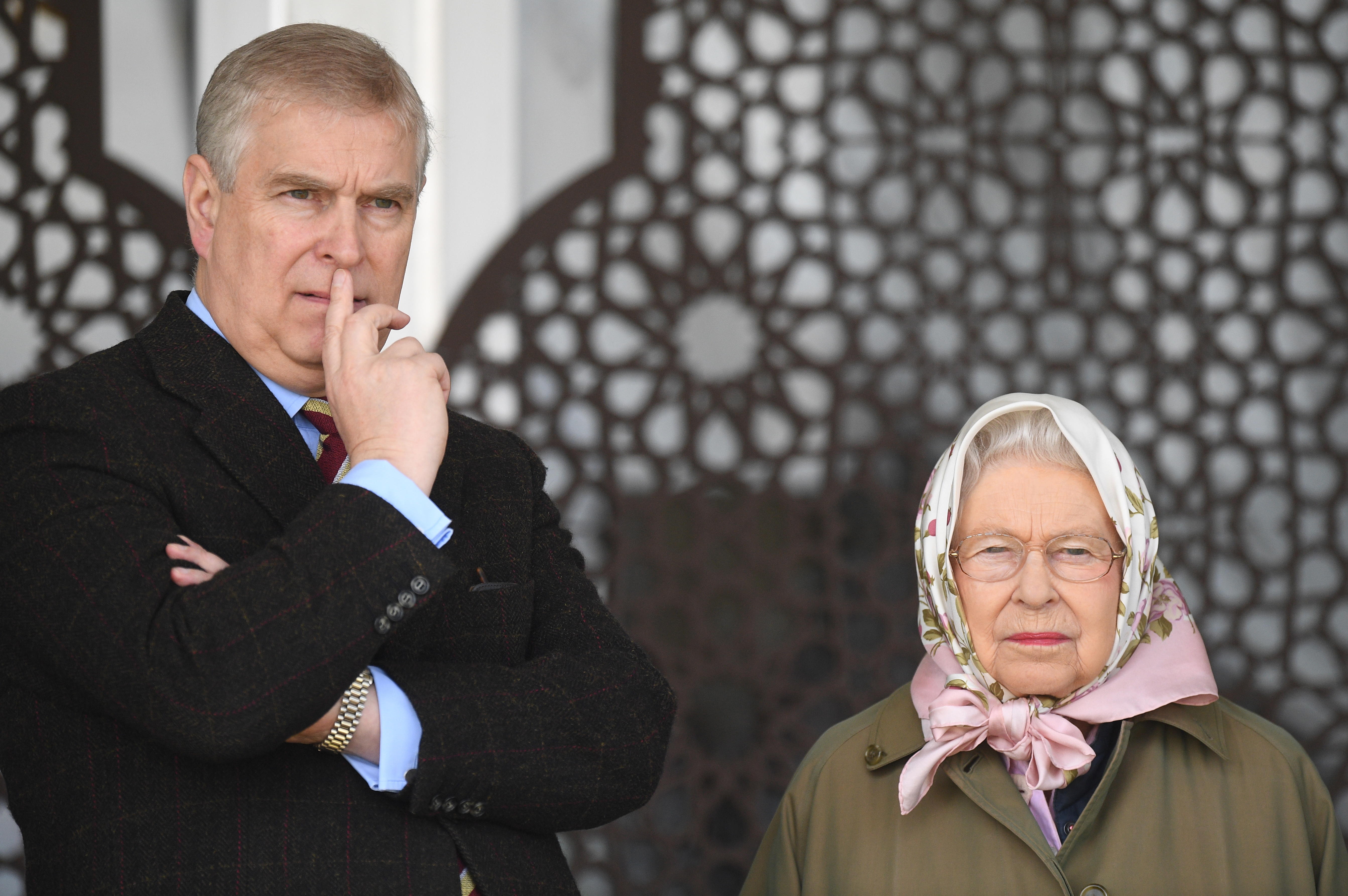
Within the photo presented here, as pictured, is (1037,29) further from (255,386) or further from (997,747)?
(255,386)

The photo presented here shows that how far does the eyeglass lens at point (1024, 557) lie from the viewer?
217 cm

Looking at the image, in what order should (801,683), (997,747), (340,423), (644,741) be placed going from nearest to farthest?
1. (340,423)
2. (644,741)
3. (997,747)
4. (801,683)

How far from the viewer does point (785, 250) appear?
12.0 ft

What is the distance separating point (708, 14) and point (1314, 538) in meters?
2.06

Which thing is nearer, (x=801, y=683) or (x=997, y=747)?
(x=997, y=747)

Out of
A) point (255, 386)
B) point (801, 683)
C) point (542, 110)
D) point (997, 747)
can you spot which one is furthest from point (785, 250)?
point (255, 386)

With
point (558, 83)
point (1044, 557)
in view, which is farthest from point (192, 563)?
point (558, 83)

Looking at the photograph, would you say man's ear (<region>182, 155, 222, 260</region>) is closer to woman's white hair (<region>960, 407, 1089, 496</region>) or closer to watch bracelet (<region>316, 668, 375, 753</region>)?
watch bracelet (<region>316, 668, 375, 753</region>)

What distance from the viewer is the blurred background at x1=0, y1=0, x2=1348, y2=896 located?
11.8ft

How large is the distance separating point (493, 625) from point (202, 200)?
69 centimetres

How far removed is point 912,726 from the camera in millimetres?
2295

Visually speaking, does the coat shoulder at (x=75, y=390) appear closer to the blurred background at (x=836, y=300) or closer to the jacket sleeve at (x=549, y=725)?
the jacket sleeve at (x=549, y=725)

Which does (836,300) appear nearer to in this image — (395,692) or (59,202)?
(59,202)

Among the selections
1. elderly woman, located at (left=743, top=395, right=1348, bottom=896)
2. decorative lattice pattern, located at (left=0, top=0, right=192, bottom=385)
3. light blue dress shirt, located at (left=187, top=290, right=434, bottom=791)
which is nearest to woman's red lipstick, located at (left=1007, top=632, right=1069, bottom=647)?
elderly woman, located at (left=743, top=395, right=1348, bottom=896)
